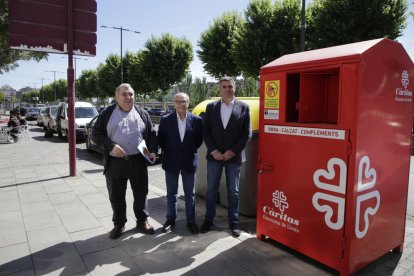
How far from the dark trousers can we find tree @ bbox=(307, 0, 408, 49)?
A: 1303 cm

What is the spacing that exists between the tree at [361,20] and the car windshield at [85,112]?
11529 mm

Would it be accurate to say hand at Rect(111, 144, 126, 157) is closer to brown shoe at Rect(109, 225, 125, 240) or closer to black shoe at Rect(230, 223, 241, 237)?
brown shoe at Rect(109, 225, 125, 240)

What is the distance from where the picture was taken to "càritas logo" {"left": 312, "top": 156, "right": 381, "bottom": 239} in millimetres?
2995

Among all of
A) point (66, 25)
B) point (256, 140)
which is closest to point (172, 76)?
point (66, 25)

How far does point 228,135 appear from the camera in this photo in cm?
400

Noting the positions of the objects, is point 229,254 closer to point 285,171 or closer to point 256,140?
point 285,171

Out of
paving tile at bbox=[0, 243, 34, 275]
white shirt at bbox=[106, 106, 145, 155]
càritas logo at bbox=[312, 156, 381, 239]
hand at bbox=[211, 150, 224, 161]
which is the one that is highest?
white shirt at bbox=[106, 106, 145, 155]

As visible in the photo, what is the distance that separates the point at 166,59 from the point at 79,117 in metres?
15.9

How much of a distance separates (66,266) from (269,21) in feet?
54.5

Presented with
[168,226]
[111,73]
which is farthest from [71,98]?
[111,73]

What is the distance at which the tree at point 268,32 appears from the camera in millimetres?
17141

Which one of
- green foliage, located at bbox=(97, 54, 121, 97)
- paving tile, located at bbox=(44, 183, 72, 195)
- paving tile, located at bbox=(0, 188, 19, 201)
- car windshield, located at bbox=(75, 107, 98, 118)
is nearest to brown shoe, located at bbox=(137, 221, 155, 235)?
paving tile, located at bbox=(44, 183, 72, 195)

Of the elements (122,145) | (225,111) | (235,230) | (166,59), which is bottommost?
(235,230)

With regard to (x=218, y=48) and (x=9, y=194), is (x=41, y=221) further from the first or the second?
(x=218, y=48)
